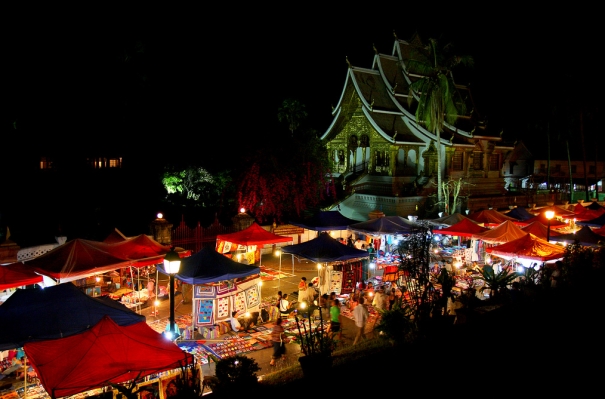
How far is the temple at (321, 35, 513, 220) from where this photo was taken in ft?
100

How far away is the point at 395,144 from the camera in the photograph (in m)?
30.5

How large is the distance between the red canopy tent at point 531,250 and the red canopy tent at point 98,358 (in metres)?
11.0

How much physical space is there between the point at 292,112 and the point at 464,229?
21500 millimetres

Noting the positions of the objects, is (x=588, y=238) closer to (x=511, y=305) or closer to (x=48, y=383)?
(x=511, y=305)

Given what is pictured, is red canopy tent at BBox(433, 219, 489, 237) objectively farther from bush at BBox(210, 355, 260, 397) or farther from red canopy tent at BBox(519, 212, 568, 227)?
bush at BBox(210, 355, 260, 397)

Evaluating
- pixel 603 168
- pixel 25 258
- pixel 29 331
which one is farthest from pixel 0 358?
pixel 603 168

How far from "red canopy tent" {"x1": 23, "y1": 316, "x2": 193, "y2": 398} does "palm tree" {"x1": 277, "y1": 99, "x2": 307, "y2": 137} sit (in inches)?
1182

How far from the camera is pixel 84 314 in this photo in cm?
820

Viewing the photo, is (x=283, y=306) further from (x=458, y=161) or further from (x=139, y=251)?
(x=458, y=161)

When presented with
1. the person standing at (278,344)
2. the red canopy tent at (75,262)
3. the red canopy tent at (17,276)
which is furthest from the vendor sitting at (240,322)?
the red canopy tent at (17,276)

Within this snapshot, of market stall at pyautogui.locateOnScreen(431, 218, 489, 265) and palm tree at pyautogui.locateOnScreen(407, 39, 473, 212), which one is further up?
palm tree at pyautogui.locateOnScreen(407, 39, 473, 212)

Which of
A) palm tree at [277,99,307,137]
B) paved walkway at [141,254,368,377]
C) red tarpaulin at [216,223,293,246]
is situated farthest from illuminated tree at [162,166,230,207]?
palm tree at [277,99,307,137]

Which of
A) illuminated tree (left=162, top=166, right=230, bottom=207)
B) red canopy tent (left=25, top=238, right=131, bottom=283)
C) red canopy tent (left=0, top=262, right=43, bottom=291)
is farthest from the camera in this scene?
illuminated tree (left=162, top=166, right=230, bottom=207)

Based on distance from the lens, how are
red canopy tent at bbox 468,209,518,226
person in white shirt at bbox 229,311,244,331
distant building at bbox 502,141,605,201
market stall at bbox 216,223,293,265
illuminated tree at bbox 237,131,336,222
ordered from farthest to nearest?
1. distant building at bbox 502,141,605,201
2. illuminated tree at bbox 237,131,336,222
3. red canopy tent at bbox 468,209,518,226
4. market stall at bbox 216,223,293,265
5. person in white shirt at bbox 229,311,244,331
